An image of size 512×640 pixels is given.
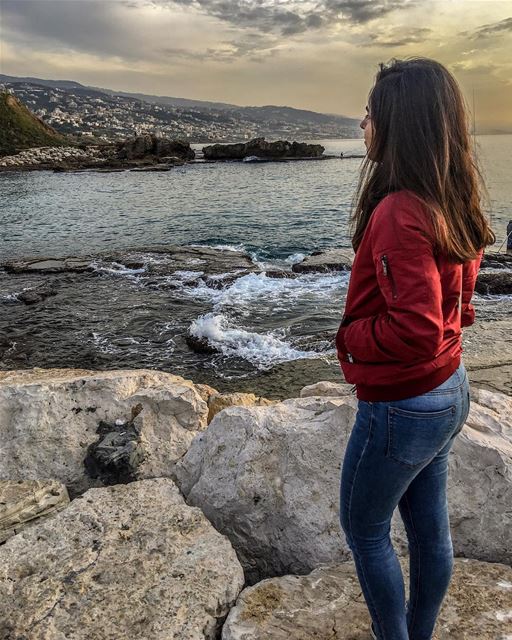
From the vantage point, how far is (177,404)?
4848mm

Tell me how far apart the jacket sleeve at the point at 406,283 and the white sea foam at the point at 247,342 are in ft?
25.8

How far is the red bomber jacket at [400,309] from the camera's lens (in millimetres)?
1807

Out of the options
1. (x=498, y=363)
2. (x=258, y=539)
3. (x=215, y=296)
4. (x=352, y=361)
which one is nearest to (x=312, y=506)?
(x=258, y=539)

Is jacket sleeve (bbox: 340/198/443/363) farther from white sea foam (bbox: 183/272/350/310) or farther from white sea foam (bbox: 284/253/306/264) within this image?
white sea foam (bbox: 284/253/306/264)

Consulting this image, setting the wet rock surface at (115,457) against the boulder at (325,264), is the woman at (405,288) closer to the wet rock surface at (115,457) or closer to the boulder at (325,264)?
the wet rock surface at (115,457)

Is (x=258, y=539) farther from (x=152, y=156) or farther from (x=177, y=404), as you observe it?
(x=152, y=156)

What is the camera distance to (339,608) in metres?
2.89

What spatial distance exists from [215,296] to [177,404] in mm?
9789

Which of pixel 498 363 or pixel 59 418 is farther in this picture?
pixel 498 363

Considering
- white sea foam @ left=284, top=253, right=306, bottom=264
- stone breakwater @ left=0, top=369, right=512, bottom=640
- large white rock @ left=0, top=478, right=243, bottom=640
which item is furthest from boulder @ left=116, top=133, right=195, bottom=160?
large white rock @ left=0, top=478, right=243, bottom=640

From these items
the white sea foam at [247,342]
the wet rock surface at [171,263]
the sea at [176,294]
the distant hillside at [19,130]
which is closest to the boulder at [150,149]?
the distant hillside at [19,130]

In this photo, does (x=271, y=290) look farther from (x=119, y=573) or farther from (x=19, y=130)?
(x=19, y=130)

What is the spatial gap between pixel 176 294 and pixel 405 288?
13.2 meters

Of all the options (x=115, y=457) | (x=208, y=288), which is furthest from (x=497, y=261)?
(x=115, y=457)
